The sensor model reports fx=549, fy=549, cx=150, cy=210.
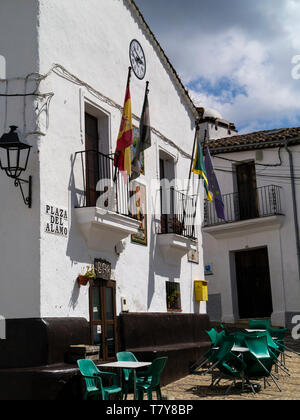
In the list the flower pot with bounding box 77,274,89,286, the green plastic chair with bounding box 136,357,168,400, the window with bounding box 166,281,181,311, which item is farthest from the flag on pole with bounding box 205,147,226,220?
the green plastic chair with bounding box 136,357,168,400

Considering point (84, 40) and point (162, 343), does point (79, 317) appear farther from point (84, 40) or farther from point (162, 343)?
point (84, 40)

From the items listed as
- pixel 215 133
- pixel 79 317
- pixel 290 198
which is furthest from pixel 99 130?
pixel 215 133

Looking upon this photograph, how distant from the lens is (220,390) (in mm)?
8906

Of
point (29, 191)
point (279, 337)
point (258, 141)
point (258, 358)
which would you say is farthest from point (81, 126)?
point (258, 141)

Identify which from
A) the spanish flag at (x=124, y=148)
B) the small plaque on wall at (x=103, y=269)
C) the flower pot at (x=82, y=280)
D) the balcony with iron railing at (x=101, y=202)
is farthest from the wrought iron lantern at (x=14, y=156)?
the small plaque on wall at (x=103, y=269)

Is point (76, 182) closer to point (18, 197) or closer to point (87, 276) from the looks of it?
point (18, 197)

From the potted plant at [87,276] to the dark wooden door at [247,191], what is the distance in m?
10.4

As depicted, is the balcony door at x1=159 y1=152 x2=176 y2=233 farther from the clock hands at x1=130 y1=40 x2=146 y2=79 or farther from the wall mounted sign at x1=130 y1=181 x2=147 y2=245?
the clock hands at x1=130 y1=40 x2=146 y2=79

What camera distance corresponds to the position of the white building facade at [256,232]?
17.3 metres

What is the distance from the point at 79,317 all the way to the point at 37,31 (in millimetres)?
4398

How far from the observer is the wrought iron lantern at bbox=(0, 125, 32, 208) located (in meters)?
7.46

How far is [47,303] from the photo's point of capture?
7.73 meters

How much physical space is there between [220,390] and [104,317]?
2.23 metres

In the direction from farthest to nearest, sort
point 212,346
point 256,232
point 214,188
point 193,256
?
point 256,232 < point 193,256 < point 214,188 < point 212,346
